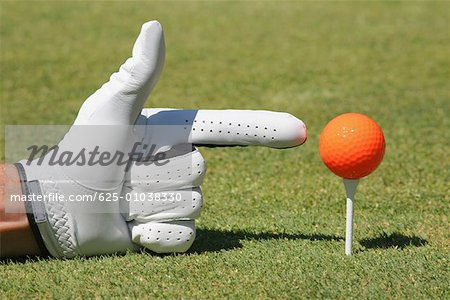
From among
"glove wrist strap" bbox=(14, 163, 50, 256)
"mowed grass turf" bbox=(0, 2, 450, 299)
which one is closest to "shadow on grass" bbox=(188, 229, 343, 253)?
"mowed grass turf" bbox=(0, 2, 450, 299)

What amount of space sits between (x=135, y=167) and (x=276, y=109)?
174 inches

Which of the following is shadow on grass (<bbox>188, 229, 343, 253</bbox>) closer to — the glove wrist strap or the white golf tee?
the white golf tee

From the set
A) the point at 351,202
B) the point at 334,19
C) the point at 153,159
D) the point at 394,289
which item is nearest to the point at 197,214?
the point at 153,159

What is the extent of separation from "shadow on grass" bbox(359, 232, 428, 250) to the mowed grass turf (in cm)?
2

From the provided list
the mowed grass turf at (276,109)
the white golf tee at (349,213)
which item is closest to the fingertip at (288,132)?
the white golf tee at (349,213)

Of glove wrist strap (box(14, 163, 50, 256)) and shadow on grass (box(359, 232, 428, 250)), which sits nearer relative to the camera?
glove wrist strap (box(14, 163, 50, 256))

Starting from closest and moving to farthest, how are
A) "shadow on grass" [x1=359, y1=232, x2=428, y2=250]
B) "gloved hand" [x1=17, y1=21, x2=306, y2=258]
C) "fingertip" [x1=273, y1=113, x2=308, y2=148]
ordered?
"gloved hand" [x1=17, y1=21, x2=306, y2=258], "fingertip" [x1=273, y1=113, x2=308, y2=148], "shadow on grass" [x1=359, y1=232, x2=428, y2=250]

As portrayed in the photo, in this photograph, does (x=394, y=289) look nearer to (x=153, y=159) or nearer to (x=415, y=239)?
(x=415, y=239)

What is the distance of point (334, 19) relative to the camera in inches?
528

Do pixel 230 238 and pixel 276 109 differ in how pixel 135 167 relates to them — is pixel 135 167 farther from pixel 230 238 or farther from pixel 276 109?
pixel 276 109

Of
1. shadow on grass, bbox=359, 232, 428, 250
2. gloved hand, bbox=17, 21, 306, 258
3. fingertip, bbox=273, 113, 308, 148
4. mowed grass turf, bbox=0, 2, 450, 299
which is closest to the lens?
mowed grass turf, bbox=0, 2, 450, 299

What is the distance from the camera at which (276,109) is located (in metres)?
8.70

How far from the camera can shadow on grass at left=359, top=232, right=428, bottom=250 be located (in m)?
4.69

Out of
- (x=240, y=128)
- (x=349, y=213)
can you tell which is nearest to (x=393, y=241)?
(x=349, y=213)
